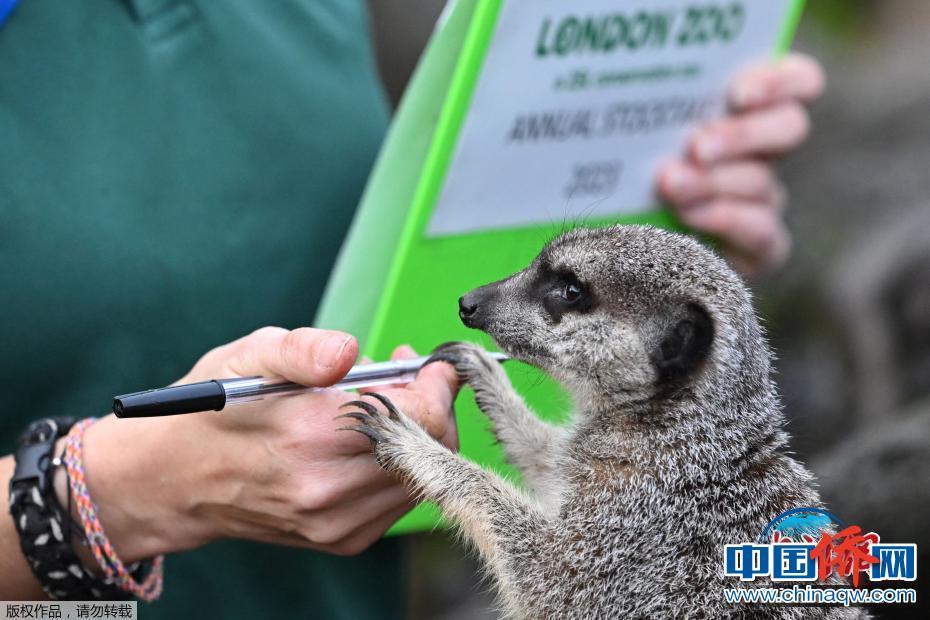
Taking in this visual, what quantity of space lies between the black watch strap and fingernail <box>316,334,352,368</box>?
0.43 metres

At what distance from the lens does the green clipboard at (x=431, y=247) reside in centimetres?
116

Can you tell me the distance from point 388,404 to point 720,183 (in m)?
0.93

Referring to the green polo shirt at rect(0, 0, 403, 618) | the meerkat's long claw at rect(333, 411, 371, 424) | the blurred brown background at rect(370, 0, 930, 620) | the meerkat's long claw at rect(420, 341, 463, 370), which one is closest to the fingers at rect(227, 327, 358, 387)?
the meerkat's long claw at rect(333, 411, 371, 424)

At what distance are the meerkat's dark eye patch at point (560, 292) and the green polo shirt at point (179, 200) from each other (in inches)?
22.7

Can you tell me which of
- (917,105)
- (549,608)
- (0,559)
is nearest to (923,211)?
(917,105)

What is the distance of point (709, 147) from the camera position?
172 centimetres

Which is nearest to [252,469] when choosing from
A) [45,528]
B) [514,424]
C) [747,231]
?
[45,528]

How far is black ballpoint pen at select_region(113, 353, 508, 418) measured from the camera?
3.31 feet

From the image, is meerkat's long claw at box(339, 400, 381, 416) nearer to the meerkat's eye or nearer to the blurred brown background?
the meerkat's eye

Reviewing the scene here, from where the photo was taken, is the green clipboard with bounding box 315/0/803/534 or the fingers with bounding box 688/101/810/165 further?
the fingers with bounding box 688/101/810/165

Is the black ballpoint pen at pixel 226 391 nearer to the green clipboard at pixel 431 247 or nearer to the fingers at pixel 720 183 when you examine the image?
the green clipboard at pixel 431 247

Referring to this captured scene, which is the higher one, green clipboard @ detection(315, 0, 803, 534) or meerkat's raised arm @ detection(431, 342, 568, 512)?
green clipboard @ detection(315, 0, 803, 534)

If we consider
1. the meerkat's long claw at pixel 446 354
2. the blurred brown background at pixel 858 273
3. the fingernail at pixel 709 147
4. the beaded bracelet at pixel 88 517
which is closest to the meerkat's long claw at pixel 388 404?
the meerkat's long claw at pixel 446 354

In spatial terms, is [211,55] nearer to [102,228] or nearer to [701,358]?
[102,228]
